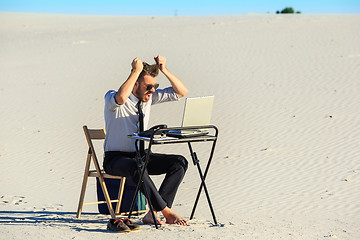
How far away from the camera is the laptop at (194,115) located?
5488 millimetres

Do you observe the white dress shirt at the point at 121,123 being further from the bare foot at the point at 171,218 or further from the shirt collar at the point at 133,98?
the bare foot at the point at 171,218

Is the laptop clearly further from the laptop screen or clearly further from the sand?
the sand

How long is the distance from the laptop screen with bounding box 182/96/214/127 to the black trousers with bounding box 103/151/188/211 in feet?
1.72

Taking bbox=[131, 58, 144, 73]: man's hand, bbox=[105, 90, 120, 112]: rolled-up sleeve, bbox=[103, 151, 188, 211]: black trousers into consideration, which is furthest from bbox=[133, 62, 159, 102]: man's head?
bbox=[103, 151, 188, 211]: black trousers

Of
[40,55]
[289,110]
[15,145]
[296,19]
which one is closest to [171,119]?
[289,110]

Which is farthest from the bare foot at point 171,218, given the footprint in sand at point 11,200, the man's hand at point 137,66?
the footprint in sand at point 11,200

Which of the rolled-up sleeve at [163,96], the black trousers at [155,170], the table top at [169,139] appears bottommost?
the black trousers at [155,170]

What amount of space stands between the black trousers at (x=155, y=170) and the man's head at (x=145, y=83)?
1.83 ft

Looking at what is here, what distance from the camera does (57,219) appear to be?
630cm

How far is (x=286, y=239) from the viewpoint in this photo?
213 inches

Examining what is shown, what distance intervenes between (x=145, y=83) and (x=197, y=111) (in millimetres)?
648

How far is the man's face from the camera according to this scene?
5930 mm

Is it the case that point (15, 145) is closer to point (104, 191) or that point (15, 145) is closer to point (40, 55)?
point (104, 191)

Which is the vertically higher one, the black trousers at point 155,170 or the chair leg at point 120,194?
the black trousers at point 155,170
